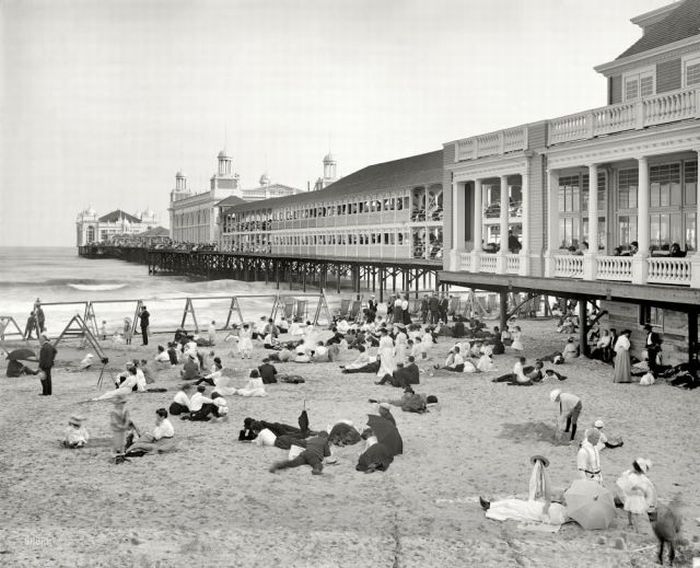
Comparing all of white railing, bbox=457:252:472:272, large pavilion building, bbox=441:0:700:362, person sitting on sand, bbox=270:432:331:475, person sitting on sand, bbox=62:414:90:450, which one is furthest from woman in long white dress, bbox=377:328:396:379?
person sitting on sand, bbox=62:414:90:450

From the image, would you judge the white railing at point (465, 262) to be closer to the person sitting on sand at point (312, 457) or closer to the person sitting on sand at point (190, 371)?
the person sitting on sand at point (190, 371)

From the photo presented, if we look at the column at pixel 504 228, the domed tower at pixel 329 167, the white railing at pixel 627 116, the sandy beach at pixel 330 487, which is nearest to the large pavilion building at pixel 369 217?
the column at pixel 504 228

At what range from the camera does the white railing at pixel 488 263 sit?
23.9 m

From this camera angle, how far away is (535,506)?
9930mm

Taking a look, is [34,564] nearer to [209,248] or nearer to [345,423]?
[345,423]

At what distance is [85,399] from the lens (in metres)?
18.1

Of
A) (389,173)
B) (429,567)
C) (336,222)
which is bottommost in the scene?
(429,567)

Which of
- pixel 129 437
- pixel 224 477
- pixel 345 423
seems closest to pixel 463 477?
pixel 345 423

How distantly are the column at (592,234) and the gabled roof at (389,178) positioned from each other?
70.2ft

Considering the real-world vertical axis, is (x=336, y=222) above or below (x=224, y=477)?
above

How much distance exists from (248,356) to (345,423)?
11.8 meters

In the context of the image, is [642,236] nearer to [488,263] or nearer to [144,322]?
[488,263]

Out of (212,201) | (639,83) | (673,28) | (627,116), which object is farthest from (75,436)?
(212,201)

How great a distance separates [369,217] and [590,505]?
136 feet
